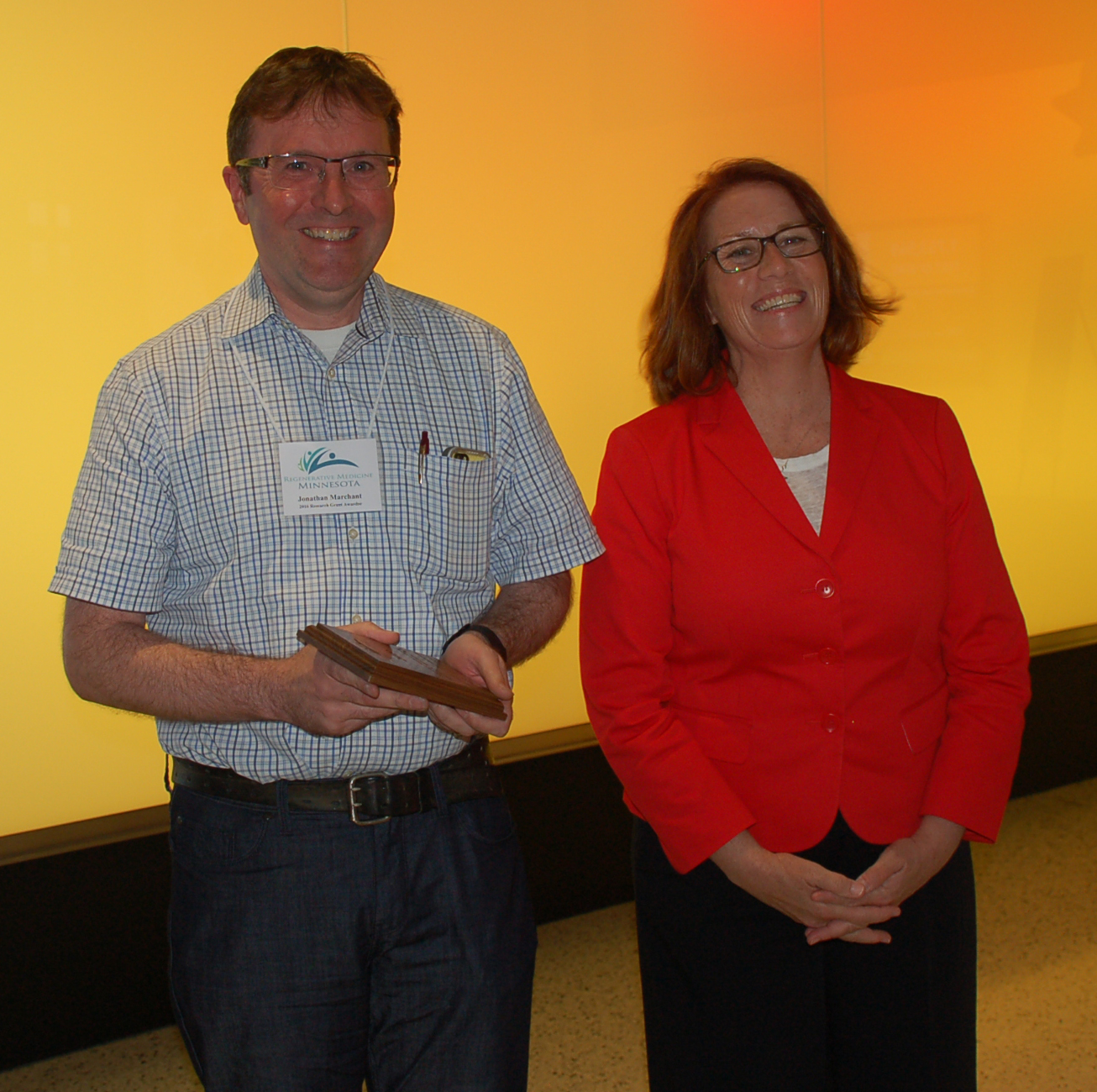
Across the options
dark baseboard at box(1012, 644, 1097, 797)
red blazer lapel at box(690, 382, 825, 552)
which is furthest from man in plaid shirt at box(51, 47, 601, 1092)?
dark baseboard at box(1012, 644, 1097, 797)

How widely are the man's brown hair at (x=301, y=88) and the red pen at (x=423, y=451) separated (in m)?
0.45

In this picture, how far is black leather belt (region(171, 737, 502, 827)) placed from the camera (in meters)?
1.55

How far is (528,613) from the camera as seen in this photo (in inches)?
67.6

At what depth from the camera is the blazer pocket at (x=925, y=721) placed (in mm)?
1756

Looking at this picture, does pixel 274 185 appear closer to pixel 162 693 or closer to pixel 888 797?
pixel 162 693

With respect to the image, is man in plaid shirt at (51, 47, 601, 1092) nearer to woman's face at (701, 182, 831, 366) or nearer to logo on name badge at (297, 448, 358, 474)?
logo on name badge at (297, 448, 358, 474)

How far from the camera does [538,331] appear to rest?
3578 mm

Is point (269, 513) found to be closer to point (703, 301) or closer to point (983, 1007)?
point (703, 301)

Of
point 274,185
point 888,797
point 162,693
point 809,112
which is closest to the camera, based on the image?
point 162,693

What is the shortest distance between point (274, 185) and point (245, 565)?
21.8 inches

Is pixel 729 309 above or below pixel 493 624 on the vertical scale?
above

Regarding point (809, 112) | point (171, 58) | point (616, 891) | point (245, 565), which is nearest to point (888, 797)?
point (245, 565)

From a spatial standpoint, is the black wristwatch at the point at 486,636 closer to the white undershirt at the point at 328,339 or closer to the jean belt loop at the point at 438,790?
the jean belt loop at the point at 438,790

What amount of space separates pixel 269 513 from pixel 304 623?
0.16 m
